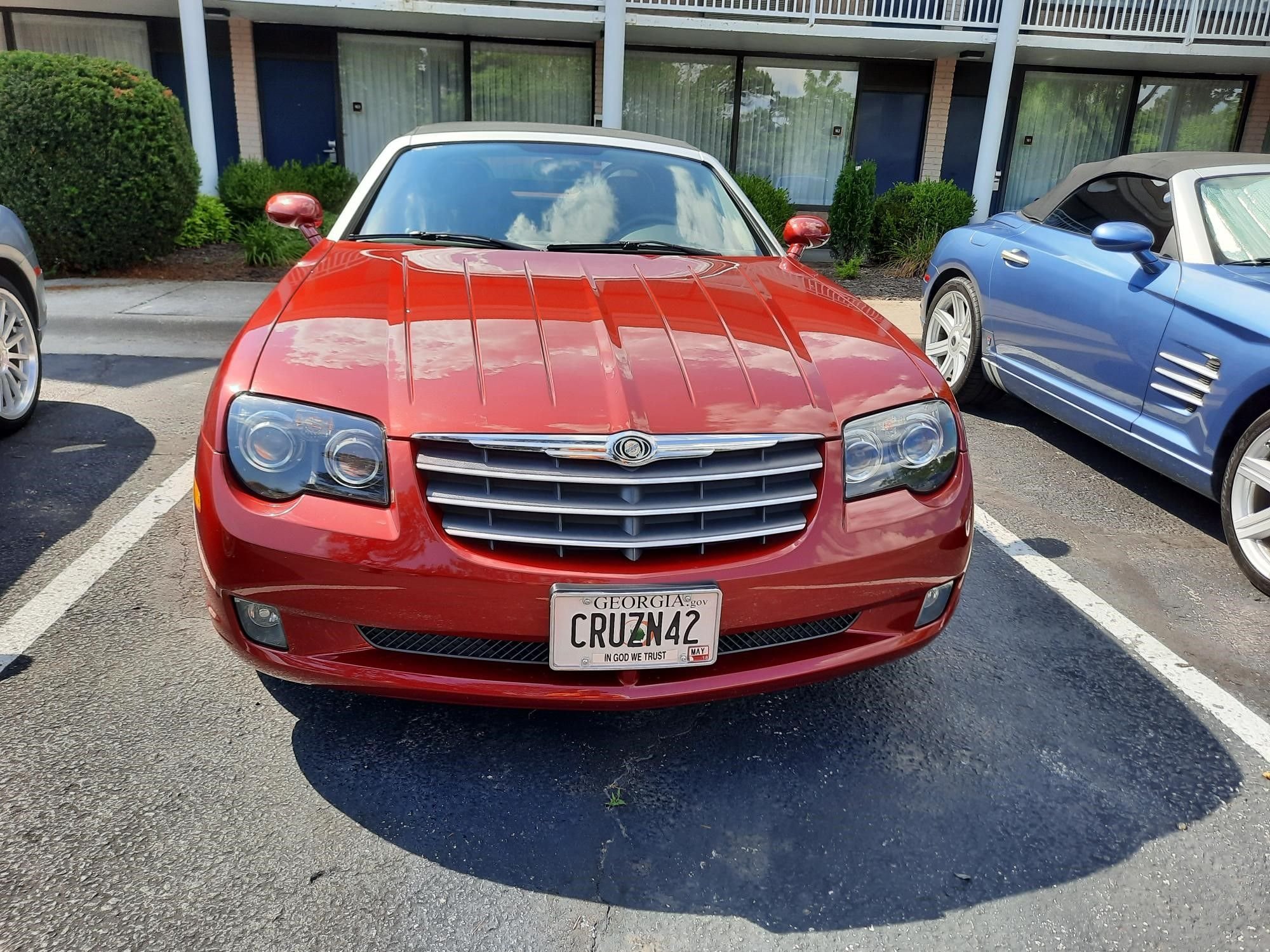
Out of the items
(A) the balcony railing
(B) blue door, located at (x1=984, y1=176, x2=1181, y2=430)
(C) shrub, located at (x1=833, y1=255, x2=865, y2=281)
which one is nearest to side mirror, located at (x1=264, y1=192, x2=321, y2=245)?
(B) blue door, located at (x1=984, y1=176, x2=1181, y2=430)

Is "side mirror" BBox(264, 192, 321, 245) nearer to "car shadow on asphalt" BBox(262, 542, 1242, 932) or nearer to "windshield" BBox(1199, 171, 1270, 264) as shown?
"car shadow on asphalt" BBox(262, 542, 1242, 932)

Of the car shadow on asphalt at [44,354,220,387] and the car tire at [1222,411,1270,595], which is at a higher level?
the car tire at [1222,411,1270,595]

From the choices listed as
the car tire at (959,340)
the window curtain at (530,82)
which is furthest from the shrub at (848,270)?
the car tire at (959,340)

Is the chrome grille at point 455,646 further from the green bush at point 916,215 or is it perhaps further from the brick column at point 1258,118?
the brick column at point 1258,118

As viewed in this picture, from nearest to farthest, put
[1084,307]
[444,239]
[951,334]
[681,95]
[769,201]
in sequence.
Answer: [444,239], [1084,307], [951,334], [769,201], [681,95]

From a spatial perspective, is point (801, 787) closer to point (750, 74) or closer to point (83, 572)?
point (83, 572)

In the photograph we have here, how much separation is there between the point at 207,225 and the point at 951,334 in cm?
860

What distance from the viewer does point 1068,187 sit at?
529 cm

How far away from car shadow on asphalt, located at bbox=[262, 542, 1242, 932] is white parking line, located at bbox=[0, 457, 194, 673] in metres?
0.86

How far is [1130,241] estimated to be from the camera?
13.5ft

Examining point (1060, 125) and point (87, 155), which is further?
point (1060, 125)

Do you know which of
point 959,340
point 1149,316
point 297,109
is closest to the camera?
point 1149,316

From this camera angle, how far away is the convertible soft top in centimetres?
455

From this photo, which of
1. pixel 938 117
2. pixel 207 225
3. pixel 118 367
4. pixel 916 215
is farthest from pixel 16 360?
pixel 938 117
